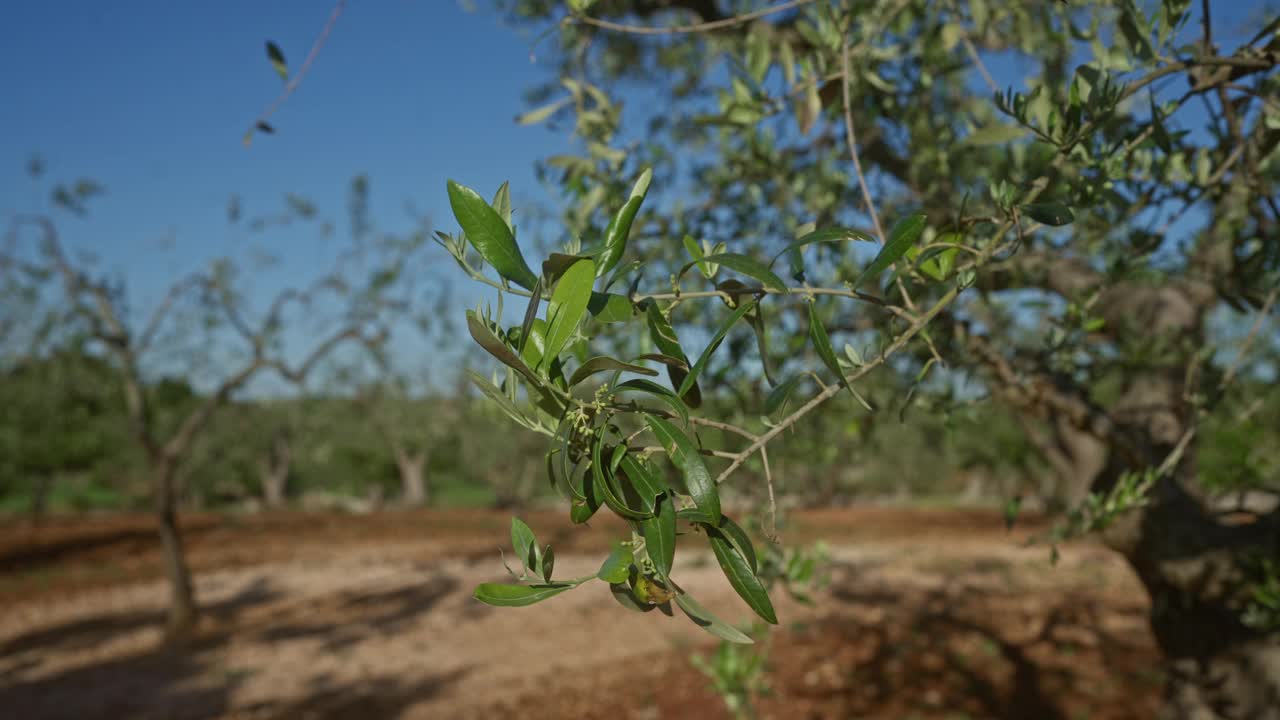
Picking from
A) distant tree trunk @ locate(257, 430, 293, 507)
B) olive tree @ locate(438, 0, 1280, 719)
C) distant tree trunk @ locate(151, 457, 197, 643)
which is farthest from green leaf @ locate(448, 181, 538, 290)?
distant tree trunk @ locate(257, 430, 293, 507)

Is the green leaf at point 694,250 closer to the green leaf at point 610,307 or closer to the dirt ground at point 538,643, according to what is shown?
the green leaf at point 610,307

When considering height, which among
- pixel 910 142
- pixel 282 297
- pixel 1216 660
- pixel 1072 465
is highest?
pixel 282 297

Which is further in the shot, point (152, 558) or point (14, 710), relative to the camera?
point (152, 558)

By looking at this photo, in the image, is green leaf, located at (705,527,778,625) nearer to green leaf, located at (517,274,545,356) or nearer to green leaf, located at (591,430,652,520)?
green leaf, located at (591,430,652,520)

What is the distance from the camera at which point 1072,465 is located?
3.08 metres

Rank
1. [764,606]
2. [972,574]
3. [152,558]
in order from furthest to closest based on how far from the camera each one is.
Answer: [152,558] → [972,574] → [764,606]

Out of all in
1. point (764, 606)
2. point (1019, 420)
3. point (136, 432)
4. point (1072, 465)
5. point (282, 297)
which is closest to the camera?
point (764, 606)

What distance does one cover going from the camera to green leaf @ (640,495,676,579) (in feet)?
2.30

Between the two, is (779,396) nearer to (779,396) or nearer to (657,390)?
(779,396)

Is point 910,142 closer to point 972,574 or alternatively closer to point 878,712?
point 878,712

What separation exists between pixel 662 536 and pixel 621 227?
0.99ft

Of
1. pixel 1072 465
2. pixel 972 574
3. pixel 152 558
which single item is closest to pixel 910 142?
pixel 1072 465

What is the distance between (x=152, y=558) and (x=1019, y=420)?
46.5ft

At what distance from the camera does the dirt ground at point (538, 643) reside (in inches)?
201
